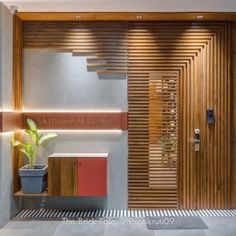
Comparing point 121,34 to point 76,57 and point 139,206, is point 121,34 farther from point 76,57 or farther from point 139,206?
point 139,206

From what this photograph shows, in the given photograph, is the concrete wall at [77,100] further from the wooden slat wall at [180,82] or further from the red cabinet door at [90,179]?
the red cabinet door at [90,179]

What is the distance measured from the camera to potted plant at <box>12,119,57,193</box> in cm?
487

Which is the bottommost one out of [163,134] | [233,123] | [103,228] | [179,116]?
[103,228]

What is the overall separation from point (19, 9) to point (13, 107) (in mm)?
1633

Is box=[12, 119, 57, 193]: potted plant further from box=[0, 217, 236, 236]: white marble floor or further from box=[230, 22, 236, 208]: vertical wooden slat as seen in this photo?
box=[230, 22, 236, 208]: vertical wooden slat

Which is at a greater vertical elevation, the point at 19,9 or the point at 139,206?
the point at 19,9

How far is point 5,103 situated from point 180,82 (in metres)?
2.99

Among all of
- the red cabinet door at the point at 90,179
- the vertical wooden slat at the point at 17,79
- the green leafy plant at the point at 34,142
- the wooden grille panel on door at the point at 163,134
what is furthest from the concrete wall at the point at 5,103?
the wooden grille panel on door at the point at 163,134

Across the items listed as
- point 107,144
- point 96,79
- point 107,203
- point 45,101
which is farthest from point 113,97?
point 107,203

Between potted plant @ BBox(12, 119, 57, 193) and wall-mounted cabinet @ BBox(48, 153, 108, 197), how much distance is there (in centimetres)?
17

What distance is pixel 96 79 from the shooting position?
5.34 meters

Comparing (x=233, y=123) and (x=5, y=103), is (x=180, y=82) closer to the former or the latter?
(x=233, y=123)

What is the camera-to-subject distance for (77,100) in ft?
17.5

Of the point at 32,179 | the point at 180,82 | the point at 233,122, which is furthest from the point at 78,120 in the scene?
the point at 233,122
